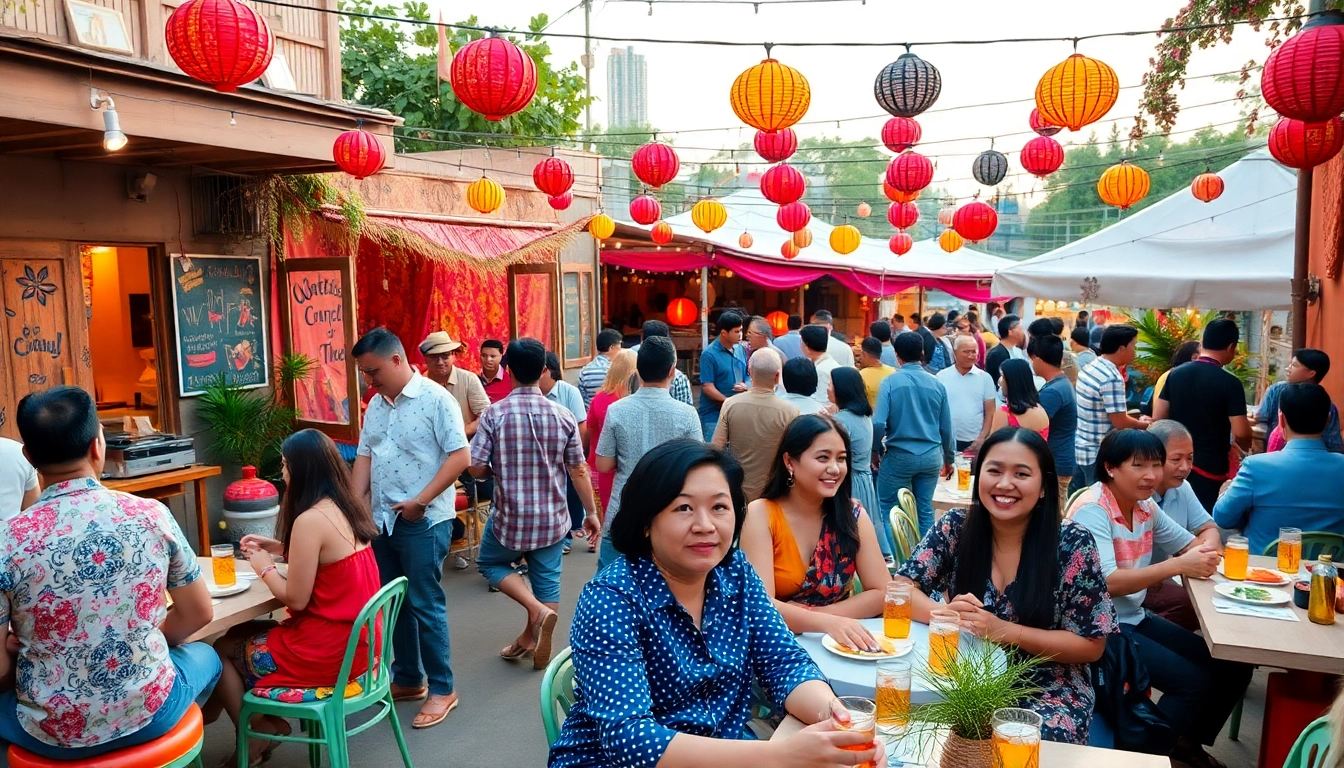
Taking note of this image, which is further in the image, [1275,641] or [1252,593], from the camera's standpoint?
[1252,593]

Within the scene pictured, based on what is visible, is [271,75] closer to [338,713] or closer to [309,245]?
[309,245]

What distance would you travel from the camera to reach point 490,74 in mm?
4719

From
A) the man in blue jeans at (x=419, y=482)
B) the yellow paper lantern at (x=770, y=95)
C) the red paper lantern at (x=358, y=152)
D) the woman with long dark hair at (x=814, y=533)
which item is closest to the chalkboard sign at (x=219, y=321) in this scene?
the red paper lantern at (x=358, y=152)

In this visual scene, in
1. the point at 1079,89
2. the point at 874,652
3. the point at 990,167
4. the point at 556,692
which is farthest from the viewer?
the point at 990,167

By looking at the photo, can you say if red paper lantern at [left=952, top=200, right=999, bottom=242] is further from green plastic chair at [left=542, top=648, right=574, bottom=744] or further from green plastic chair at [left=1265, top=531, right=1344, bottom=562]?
green plastic chair at [left=542, top=648, right=574, bottom=744]

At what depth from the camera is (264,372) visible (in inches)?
296

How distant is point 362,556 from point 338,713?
0.59m

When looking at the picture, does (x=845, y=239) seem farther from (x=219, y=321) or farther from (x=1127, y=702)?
(x=1127, y=702)

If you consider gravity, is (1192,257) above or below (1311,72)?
below

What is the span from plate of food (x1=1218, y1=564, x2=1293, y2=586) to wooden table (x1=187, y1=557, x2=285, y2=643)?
12.9 feet

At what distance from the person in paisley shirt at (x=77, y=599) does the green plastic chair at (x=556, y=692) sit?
1.31 metres

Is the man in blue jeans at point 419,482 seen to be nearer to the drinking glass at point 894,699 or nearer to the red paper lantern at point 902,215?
the drinking glass at point 894,699

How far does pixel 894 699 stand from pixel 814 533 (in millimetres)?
1219

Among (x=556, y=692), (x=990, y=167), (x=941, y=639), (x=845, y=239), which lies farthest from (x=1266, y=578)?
(x=845, y=239)
